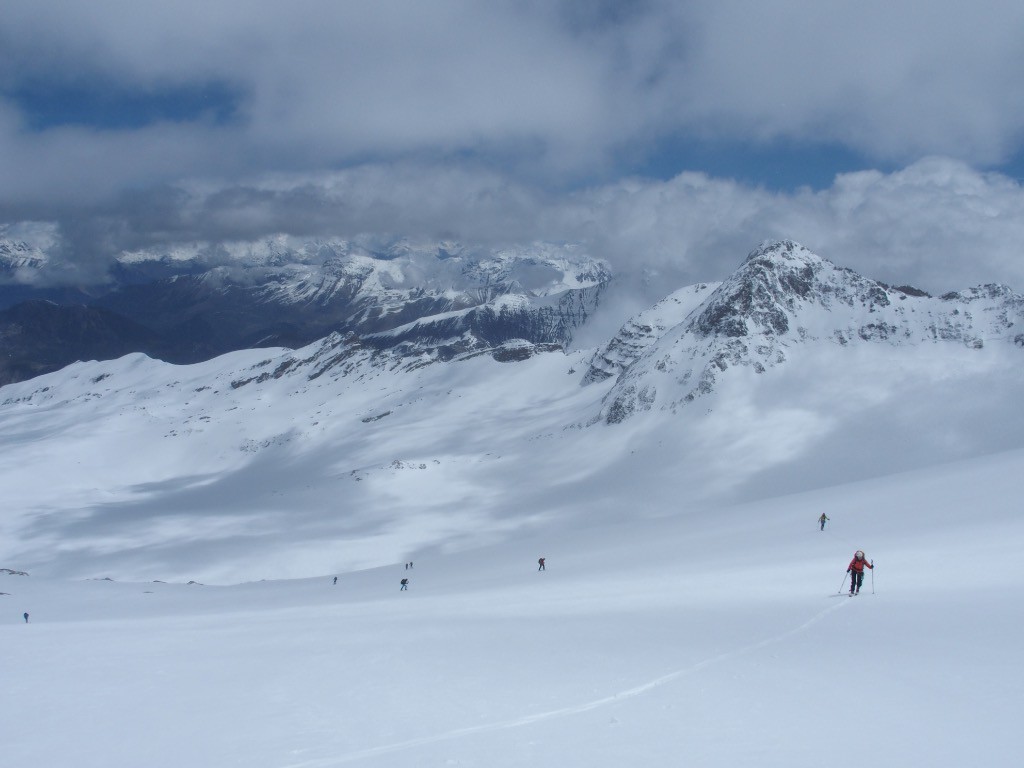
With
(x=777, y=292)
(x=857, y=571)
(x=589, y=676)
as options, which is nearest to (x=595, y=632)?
(x=589, y=676)

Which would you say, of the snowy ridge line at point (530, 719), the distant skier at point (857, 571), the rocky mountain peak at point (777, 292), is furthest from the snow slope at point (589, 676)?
the rocky mountain peak at point (777, 292)

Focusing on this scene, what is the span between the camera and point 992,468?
37.4m

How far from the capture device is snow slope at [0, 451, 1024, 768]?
30.3 feet

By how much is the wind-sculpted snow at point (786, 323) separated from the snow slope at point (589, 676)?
311 feet

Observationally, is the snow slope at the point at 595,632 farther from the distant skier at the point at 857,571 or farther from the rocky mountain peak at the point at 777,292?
the rocky mountain peak at the point at 777,292

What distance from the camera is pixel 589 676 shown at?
12.6m

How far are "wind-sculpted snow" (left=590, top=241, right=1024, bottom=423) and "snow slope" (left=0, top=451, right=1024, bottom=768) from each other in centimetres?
9493

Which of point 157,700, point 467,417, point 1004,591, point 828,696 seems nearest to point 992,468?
point 1004,591

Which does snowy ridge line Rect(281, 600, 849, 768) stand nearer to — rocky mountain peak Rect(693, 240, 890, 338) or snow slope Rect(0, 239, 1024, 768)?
snow slope Rect(0, 239, 1024, 768)

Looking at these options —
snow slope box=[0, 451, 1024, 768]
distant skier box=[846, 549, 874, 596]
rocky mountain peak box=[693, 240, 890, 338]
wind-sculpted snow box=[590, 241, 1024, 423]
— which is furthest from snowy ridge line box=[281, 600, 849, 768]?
rocky mountain peak box=[693, 240, 890, 338]

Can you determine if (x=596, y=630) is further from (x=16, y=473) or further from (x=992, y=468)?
(x=16, y=473)

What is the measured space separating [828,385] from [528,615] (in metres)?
103

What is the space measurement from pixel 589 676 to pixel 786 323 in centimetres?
12523

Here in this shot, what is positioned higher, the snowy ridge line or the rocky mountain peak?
the rocky mountain peak
